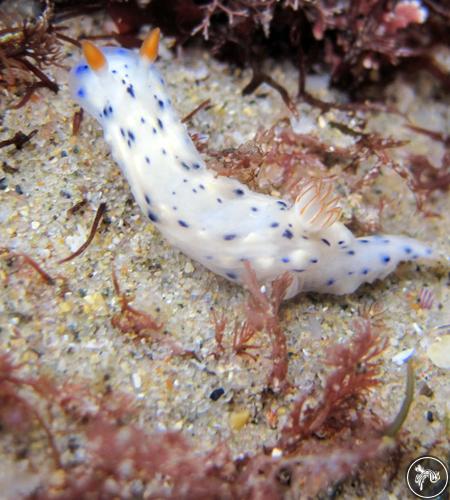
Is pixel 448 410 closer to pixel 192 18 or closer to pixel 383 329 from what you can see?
pixel 383 329

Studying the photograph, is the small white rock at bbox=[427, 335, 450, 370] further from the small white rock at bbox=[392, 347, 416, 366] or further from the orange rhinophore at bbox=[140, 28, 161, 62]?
the orange rhinophore at bbox=[140, 28, 161, 62]

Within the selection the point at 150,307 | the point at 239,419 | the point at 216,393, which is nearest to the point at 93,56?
the point at 150,307

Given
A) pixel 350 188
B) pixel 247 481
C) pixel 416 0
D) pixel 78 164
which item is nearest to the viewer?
pixel 247 481

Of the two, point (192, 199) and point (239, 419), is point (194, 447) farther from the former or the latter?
point (192, 199)

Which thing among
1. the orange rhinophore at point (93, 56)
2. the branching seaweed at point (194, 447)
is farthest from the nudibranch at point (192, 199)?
the branching seaweed at point (194, 447)

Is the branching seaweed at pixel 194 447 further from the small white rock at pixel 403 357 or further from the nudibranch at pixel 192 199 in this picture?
the nudibranch at pixel 192 199

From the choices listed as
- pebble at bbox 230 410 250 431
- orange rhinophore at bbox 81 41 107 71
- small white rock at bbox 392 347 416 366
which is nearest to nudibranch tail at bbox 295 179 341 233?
small white rock at bbox 392 347 416 366

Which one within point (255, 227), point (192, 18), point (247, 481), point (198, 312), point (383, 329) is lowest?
point (383, 329)

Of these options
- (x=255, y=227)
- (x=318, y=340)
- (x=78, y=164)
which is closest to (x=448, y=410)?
(x=318, y=340)
